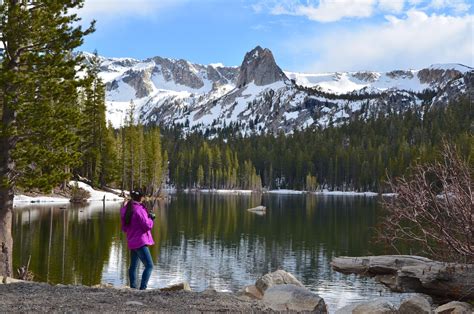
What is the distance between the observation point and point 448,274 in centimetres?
1630

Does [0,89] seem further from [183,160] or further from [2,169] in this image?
[183,160]

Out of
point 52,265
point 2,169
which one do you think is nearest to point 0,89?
point 2,169

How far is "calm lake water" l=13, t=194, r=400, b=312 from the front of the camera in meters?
27.4

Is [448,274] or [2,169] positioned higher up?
[2,169]

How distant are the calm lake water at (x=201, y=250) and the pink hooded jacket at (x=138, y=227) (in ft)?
Answer: 27.8

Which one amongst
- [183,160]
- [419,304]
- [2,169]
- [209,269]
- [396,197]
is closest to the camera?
[419,304]

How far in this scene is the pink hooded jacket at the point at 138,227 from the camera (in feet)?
47.8

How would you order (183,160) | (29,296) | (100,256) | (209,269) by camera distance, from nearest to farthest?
(29,296) → (209,269) → (100,256) → (183,160)

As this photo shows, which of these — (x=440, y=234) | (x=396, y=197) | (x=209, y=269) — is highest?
(x=396, y=197)

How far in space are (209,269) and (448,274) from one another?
59.3ft

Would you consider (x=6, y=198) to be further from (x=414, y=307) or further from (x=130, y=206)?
(x=414, y=307)

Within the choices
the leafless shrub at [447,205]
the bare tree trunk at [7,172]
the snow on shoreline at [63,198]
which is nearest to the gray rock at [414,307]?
the leafless shrub at [447,205]

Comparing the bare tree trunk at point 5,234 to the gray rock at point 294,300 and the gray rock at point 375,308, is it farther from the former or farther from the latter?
the gray rock at point 375,308

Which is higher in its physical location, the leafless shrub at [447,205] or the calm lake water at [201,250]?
the leafless shrub at [447,205]
